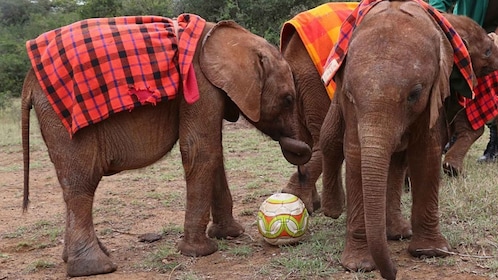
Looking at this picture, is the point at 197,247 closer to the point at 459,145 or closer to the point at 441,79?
the point at 441,79

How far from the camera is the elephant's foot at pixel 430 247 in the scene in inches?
150

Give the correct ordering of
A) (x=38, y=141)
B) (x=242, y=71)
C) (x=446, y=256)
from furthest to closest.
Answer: (x=38, y=141), (x=242, y=71), (x=446, y=256)

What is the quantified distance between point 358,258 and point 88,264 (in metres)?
1.66

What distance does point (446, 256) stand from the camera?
151 inches

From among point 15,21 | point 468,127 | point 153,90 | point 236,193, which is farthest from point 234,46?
point 15,21

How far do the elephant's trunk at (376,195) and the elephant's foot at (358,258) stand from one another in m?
0.47

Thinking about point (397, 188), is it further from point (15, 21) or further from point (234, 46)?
point (15, 21)

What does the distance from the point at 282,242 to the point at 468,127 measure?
9.93 ft

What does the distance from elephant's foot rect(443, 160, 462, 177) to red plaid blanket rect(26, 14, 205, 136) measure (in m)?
3.39

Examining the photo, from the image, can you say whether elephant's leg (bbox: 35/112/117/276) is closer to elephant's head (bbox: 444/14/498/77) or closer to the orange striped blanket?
the orange striped blanket

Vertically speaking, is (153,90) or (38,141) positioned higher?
(153,90)

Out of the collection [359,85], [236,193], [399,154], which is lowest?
[236,193]

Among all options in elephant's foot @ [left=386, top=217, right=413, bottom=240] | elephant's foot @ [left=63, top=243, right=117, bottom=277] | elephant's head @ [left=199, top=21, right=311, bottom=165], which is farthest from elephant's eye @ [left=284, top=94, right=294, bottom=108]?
elephant's foot @ [left=63, top=243, right=117, bottom=277]

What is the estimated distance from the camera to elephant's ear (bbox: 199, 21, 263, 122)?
13.3 feet
